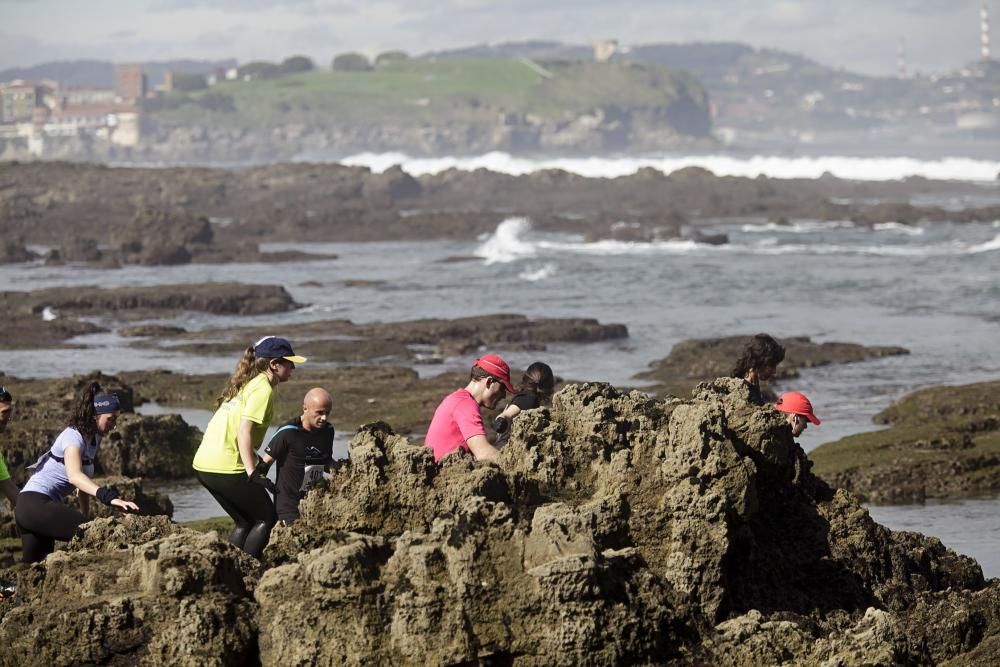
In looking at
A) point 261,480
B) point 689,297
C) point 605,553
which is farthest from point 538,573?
point 689,297

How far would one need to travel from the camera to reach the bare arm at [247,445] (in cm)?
948

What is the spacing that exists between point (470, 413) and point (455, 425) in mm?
126

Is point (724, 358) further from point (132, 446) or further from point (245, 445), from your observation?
point (245, 445)

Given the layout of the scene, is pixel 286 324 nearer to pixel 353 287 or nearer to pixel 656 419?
pixel 353 287

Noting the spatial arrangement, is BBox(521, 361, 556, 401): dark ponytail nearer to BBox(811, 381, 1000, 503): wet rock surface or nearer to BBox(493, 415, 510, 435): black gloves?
BBox(493, 415, 510, 435): black gloves

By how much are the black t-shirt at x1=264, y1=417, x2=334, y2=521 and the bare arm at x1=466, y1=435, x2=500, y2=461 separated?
0.78m

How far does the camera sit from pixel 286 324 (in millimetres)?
35344

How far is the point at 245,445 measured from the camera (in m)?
9.48

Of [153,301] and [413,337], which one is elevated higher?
[413,337]

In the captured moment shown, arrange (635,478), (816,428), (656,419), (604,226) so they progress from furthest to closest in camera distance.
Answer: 1. (604,226)
2. (816,428)
3. (656,419)
4. (635,478)

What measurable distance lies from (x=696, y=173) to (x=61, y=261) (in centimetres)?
5218

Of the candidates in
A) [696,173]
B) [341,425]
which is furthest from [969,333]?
[696,173]

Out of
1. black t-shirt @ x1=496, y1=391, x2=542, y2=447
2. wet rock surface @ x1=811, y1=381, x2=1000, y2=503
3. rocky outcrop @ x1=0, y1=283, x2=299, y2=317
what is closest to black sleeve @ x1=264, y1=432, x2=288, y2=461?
black t-shirt @ x1=496, y1=391, x2=542, y2=447

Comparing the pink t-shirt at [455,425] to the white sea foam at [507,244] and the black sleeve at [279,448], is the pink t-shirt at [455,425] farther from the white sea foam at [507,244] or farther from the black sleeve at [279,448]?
the white sea foam at [507,244]
